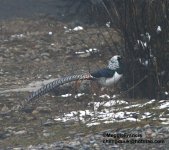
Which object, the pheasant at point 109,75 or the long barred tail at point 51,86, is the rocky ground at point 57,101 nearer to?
the long barred tail at point 51,86

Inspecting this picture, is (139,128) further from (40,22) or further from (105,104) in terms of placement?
(40,22)

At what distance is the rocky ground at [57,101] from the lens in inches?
233

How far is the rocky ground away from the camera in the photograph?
19.4 feet

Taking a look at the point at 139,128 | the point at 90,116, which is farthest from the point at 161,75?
the point at 139,128

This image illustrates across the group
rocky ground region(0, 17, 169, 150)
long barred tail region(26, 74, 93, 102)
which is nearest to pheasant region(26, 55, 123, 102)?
long barred tail region(26, 74, 93, 102)

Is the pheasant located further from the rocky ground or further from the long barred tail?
the rocky ground

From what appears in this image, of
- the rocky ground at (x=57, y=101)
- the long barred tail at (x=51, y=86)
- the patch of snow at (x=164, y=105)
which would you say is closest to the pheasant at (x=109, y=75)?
the long barred tail at (x=51, y=86)

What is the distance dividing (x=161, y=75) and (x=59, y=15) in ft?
23.1

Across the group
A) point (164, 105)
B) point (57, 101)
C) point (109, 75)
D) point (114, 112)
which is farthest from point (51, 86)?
point (164, 105)

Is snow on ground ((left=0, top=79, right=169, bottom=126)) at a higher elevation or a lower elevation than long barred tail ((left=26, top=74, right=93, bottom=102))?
lower

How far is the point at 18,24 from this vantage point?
1348cm

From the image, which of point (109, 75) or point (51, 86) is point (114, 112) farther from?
point (51, 86)

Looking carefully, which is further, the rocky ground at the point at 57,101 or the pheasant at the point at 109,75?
the pheasant at the point at 109,75

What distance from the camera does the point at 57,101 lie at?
791 centimetres
